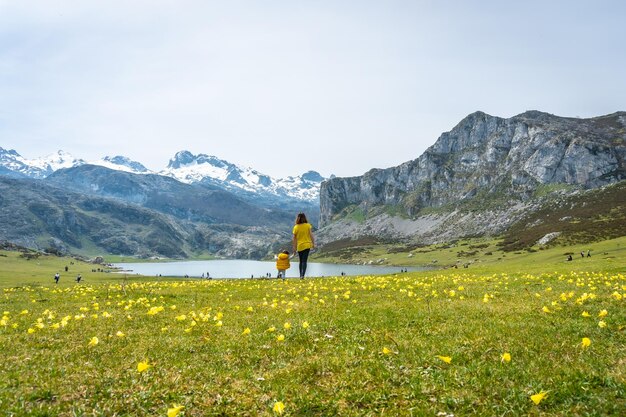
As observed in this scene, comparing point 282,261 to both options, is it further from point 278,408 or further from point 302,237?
point 278,408

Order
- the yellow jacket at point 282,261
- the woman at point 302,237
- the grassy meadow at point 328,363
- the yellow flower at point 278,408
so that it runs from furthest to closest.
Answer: the yellow jacket at point 282,261, the woman at point 302,237, the grassy meadow at point 328,363, the yellow flower at point 278,408

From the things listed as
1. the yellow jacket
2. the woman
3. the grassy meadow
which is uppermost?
the woman

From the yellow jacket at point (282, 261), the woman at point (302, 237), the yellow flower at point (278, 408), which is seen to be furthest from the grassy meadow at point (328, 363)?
the yellow jacket at point (282, 261)

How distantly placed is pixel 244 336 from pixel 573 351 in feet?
25.6

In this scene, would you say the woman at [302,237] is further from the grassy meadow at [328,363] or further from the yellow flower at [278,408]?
the yellow flower at [278,408]

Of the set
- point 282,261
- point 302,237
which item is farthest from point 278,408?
point 282,261

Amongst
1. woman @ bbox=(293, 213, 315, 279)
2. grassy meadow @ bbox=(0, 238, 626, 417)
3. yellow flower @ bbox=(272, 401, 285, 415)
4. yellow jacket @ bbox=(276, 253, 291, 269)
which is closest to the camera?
yellow flower @ bbox=(272, 401, 285, 415)

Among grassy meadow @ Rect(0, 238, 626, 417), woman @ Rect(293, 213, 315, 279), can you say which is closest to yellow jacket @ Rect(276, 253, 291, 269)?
woman @ Rect(293, 213, 315, 279)

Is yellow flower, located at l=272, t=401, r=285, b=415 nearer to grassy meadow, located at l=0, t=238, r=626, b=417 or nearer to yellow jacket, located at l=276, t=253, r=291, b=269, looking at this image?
grassy meadow, located at l=0, t=238, r=626, b=417

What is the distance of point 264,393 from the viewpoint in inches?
279

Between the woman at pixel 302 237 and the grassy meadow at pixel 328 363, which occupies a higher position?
the woman at pixel 302 237

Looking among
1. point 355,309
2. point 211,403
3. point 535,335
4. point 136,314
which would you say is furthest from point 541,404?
point 136,314

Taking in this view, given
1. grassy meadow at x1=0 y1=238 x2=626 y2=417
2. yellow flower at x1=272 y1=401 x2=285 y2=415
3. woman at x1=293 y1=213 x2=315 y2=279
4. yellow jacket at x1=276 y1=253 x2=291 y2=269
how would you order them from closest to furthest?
yellow flower at x1=272 y1=401 x2=285 y2=415 → grassy meadow at x1=0 y1=238 x2=626 y2=417 → woman at x1=293 y1=213 x2=315 y2=279 → yellow jacket at x1=276 y1=253 x2=291 y2=269

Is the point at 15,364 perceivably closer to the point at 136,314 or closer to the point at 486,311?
the point at 136,314
